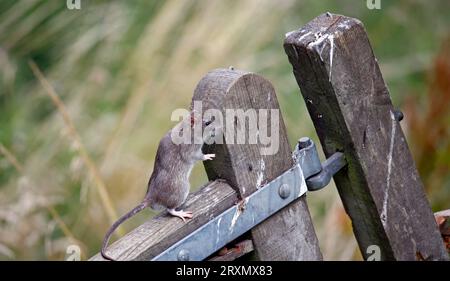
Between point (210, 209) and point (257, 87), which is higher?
point (257, 87)

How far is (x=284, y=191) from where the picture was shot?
81.4 inches

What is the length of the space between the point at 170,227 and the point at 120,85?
2.00m

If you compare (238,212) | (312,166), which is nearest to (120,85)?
(312,166)

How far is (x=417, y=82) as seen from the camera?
418 centimetres

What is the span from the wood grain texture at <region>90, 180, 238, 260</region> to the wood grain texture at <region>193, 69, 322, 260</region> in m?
0.04

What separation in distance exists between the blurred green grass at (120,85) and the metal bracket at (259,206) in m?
1.38

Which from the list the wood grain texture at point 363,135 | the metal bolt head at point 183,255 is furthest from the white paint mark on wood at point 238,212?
the wood grain texture at point 363,135

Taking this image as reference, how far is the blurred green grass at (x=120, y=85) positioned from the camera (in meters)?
3.51

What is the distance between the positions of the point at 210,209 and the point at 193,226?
0.19ft

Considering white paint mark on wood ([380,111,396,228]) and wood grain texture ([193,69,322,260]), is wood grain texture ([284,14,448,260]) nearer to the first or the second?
white paint mark on wood ([380,111,396,228])
